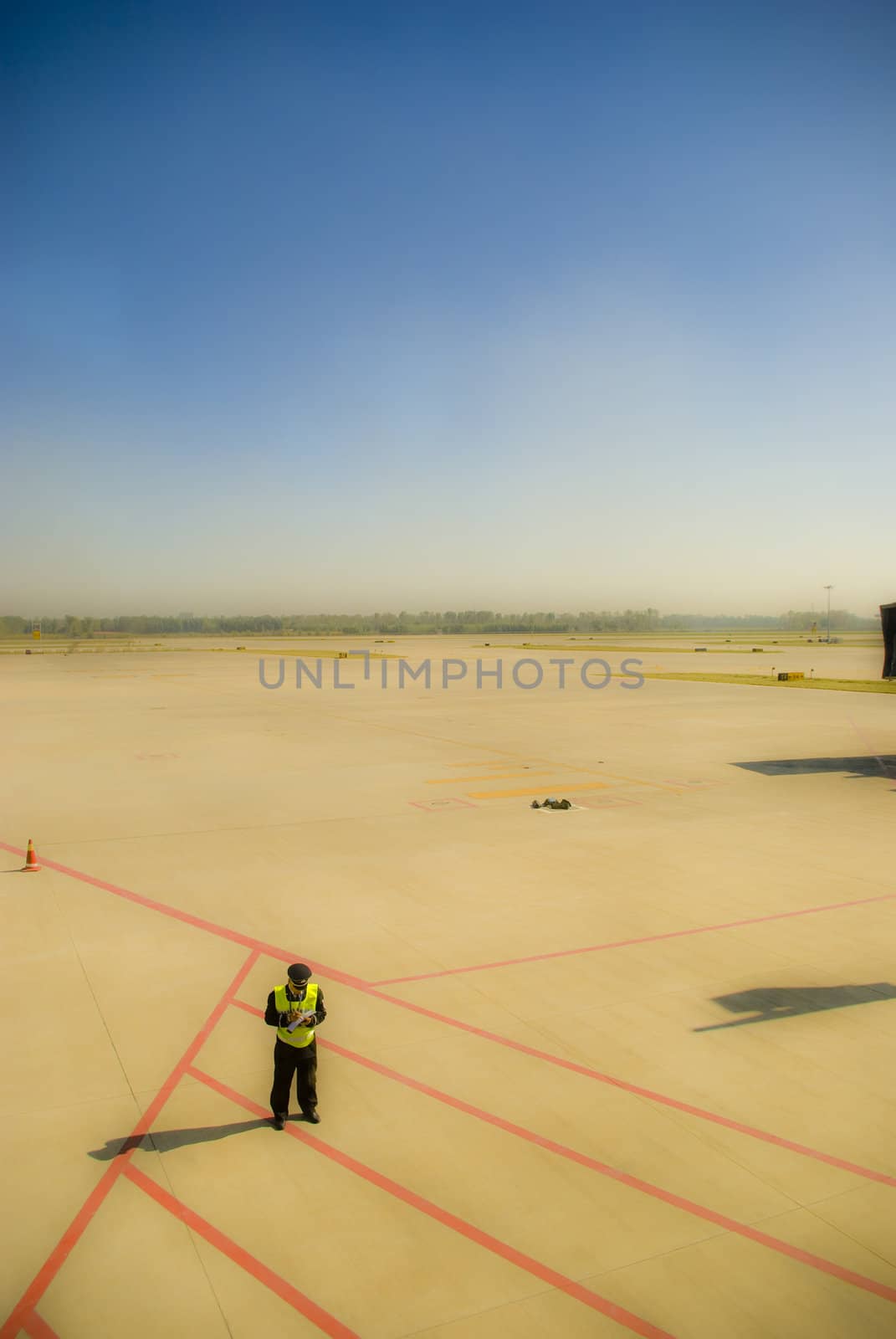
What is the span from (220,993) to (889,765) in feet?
80.8

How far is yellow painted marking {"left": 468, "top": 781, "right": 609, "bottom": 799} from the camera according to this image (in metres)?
24.7

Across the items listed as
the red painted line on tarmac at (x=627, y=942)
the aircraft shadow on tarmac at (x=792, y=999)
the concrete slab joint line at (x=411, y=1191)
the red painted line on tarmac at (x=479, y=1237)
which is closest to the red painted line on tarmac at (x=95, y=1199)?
the concrete slab joint line at (x=411, y=1191)

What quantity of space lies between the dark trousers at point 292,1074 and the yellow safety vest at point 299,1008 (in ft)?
0.16

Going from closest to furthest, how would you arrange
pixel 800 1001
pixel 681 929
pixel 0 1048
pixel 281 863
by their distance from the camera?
pixel 0 1048, pixel 800 1001, pixel 681 929, pixel 281 863

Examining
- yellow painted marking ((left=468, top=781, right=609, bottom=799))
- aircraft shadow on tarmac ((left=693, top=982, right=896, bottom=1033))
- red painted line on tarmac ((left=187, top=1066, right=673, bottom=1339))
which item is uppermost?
yellow painted marking ((left=468, top=781, right=609, bottom=799))

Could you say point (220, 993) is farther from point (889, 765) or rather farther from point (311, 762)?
point (889, 765)

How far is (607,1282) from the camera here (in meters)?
6.53

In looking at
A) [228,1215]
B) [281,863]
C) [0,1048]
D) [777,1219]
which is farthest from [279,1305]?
[281,863]

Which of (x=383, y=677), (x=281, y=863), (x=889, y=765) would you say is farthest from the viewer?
(x=383, y=677)

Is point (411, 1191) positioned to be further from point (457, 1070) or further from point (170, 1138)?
point (170, 1138)

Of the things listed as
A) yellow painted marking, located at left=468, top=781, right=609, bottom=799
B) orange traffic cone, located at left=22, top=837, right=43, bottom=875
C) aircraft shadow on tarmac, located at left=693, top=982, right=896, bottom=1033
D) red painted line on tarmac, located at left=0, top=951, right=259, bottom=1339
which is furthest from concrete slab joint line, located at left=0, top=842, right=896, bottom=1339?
yellow painted marking, located at left=468, top=781, right=609, bottom=799

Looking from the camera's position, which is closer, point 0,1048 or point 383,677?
point 0,1048

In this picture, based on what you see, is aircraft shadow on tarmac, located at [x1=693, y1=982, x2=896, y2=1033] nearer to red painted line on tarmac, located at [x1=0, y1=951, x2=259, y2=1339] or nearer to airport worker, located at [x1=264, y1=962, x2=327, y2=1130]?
airport worker, located at [x1=264, y1=962, x2=327, y2=1130]

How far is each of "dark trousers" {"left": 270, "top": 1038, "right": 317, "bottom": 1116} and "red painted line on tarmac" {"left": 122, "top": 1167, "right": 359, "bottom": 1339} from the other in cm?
130
